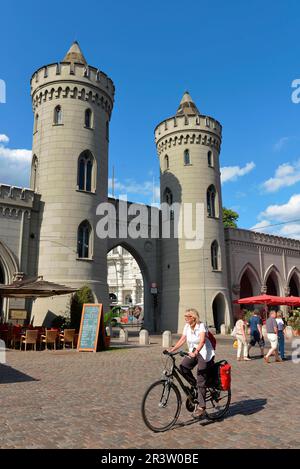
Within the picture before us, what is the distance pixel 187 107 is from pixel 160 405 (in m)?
33.5

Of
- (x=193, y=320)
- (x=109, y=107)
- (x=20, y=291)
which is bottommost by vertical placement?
(x=193, y=320)

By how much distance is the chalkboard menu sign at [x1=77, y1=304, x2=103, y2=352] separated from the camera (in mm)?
17438

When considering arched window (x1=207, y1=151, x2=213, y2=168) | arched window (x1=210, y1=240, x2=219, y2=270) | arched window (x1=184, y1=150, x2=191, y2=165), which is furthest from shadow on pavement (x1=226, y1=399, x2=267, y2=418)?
arched window (x1=207, y1=151, x2=213, y2=168)

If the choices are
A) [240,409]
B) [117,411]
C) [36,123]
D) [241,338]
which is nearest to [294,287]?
[36,123]

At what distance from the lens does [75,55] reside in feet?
95.5

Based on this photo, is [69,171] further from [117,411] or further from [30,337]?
[117,411]

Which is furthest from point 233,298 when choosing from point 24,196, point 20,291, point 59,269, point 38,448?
point 38,448

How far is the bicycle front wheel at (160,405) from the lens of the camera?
587cm

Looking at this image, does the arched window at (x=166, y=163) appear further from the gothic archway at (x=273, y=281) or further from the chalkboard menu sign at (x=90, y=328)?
the chalkboard menu sign at (x=90, y=328)

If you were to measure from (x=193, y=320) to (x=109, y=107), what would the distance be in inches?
977

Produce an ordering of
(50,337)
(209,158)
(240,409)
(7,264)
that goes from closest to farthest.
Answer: (240,409) < (50,337) < (7,264) < (209,158)

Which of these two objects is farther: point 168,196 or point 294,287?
point 294,287
